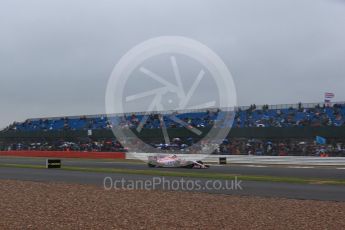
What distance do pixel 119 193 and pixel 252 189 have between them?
402 cm

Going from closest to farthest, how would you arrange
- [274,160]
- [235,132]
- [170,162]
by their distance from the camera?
1. [170,162]
2. [274,160]
3. [235,132]

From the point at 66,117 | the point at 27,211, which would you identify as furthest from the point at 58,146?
the point at 27,211

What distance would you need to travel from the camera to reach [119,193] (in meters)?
13.4

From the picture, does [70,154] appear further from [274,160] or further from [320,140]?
[320,140]

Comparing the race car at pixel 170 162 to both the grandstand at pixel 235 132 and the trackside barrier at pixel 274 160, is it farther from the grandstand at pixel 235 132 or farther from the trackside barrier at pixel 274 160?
the grandstand at pixel 235 132

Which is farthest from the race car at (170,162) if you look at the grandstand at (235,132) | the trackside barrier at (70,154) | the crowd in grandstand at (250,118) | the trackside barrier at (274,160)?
the trackside barrier at (70,154)

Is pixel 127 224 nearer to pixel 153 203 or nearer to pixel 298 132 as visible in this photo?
pixel 153 203

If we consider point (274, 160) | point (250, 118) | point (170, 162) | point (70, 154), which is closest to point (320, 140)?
point (274, 160)

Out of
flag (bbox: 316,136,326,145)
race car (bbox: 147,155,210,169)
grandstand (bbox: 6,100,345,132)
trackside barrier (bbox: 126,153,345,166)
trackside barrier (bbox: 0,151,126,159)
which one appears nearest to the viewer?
race car (bbox: 147,155,210,169)

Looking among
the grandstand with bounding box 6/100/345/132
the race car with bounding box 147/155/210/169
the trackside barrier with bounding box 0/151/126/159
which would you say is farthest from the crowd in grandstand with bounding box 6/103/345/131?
the race car with bounding box 147/155/210/169

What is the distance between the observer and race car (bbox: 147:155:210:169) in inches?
1067

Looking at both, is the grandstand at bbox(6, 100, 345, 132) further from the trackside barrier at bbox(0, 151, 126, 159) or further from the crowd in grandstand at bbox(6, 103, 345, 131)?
the trackside barrier at bbox(0, 151, 126, 159)

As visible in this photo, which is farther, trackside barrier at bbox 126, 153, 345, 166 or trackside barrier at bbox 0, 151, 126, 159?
trackside barrier at bbox 0, 151, 126, 159

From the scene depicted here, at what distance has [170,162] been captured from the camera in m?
27.6
